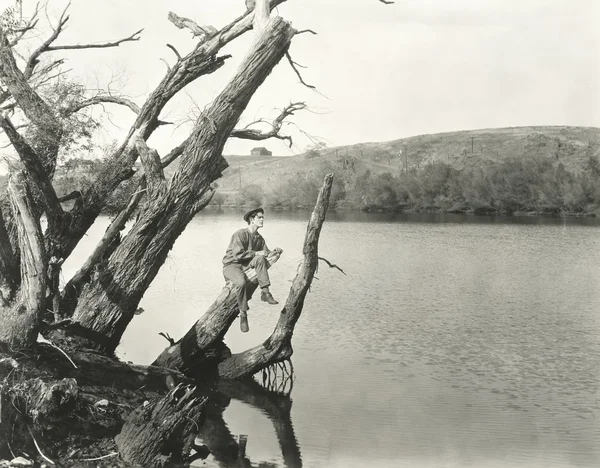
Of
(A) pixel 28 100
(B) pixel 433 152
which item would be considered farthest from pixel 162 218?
(B) pixel 433 152

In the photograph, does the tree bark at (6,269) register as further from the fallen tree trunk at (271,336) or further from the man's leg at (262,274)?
the man's leg at (262,274)

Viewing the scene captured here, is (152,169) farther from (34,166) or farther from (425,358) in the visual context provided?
(425,358)

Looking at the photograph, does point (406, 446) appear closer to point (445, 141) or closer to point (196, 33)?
point (196, 33)

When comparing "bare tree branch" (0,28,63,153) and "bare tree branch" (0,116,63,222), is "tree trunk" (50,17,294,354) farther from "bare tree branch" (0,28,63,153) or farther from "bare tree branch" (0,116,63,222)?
"bare tree branch" (0,28,63,153)

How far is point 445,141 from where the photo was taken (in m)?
128

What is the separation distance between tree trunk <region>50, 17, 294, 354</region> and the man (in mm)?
855

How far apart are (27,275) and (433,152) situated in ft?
381

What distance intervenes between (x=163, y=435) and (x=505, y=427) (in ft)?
17.7

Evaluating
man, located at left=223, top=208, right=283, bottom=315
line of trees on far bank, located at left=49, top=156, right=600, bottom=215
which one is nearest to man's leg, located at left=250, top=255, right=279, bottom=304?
man, located at left=223, top=208, right=283, bottom=315

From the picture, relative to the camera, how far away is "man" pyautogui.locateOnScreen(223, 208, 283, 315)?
11727 millimetres

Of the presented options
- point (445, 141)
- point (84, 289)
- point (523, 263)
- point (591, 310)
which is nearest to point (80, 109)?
point (84, 289)

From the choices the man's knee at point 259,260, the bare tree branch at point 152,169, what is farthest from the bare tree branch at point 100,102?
the man's knee at point 259,260

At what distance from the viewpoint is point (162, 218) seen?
11.9 m

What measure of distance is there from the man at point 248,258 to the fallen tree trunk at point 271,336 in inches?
17.4
